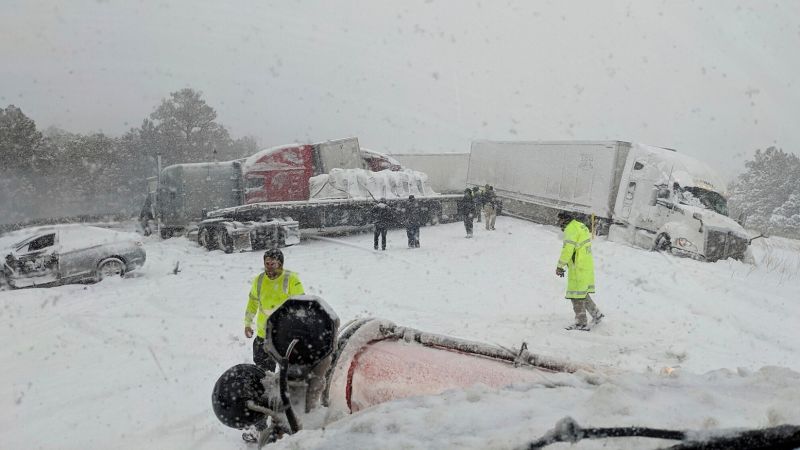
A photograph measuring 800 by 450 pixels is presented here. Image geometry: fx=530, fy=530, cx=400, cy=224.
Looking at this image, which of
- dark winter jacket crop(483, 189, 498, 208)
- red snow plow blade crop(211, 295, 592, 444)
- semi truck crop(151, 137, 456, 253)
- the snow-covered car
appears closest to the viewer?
red snow plow blade crop(211, 295, 592, 444)

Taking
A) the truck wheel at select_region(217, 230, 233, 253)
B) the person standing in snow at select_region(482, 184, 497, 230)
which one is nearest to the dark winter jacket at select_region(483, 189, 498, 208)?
the person standing in snow at select_region(482, 184, 497, 230)

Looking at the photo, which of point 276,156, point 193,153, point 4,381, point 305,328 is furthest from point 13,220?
point 305,328

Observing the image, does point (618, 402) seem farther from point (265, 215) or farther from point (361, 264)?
point (265, 215)

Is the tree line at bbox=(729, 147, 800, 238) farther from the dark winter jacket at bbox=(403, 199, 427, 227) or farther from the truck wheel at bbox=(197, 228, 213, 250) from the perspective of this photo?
the truck wheel at bbox=(197, 228, 213, 250)

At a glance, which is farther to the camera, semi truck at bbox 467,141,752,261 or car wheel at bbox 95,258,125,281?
semi truck at bbox 467,141,752,261

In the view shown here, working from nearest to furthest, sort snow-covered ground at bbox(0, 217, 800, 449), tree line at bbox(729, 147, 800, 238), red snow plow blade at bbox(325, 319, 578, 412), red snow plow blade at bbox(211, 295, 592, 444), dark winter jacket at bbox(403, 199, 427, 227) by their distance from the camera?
snow-covered ground at bbox(0, 217, 800, 449), red snow plow blade at bbox(211, 295, 592, 444), red snow plow blade at bbox(325, 319, 578, 412), dark winter jacket at bbox(403, 199, 427, 227), tree line at bbox(729, 147, 800, 238)

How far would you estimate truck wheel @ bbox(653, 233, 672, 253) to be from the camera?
51.6 feet

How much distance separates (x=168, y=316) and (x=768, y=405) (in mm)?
9586

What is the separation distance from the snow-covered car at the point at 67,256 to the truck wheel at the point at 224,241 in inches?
136

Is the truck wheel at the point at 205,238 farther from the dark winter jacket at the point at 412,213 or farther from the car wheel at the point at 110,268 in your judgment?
the dark winter jacket at the point at 412,213

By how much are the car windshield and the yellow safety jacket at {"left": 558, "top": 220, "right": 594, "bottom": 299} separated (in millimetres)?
9541

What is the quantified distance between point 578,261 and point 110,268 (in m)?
11.0

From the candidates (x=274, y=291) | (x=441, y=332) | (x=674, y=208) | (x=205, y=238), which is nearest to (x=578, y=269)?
(x=441, y=332)

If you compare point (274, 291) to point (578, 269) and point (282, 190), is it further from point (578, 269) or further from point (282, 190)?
point (282, 190)
